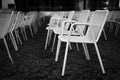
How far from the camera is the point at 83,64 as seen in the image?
130 inches

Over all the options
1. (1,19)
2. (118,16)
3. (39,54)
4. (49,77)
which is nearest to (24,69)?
(49,77)

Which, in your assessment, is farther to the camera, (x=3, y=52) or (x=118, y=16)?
(x=118, y=16)

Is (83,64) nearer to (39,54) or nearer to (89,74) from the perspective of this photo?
(89,74)

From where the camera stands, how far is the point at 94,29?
9.73ft

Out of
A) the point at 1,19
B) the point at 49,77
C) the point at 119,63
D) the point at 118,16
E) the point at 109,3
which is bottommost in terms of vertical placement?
the point at 109,3

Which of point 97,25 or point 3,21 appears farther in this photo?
point 3,21

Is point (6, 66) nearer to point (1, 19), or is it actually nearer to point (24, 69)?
point (24, 69)

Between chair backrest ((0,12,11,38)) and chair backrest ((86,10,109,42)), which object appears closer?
chair backrest ((86,10,109,42))

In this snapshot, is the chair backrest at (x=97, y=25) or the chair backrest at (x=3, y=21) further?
the chair backrest at (x=3, y=21)

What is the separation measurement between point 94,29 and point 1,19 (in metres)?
1.28

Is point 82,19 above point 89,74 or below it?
above

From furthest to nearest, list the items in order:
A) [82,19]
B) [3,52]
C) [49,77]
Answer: [3,52], [82,19], [49,77]

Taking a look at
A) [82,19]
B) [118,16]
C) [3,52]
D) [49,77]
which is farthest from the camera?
[118,16]

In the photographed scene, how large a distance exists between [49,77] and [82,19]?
1.57m
